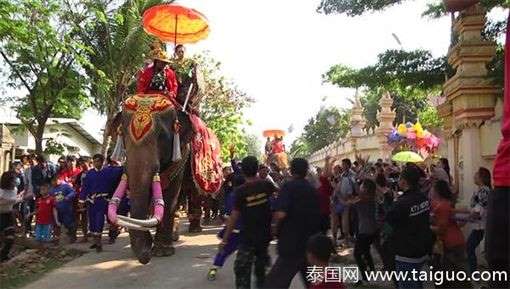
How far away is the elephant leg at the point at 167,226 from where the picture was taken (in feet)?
26.9

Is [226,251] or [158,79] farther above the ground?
[158,79]

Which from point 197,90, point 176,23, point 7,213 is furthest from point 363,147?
point 7,213

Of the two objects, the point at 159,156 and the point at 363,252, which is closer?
the point at 363,252

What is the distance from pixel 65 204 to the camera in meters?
9.98

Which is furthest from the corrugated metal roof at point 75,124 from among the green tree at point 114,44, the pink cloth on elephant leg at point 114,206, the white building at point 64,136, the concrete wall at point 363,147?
the pink cloth on elephant leg at point 114,206

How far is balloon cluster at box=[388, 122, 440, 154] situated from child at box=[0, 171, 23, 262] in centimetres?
1778

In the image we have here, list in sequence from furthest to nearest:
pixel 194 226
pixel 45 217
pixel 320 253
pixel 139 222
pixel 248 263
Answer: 1. pixel 194 226
2. pixel 45 217
3. pixel 139 222
4. pixel 248 263
5. pixel 320 253

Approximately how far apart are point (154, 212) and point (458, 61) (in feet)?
16.7

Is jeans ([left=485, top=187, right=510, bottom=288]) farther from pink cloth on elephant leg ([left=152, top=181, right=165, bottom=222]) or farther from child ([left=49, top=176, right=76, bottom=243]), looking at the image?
child ([left=49, top=176, right=76, bottom=243])

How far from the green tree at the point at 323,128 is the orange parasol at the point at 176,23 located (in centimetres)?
4443

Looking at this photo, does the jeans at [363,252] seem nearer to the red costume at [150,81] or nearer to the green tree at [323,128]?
the red costume at [150,81]

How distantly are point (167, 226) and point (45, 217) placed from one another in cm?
295

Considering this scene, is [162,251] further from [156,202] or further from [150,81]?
[150,81]

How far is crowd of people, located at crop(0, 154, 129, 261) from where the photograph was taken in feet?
29.0
